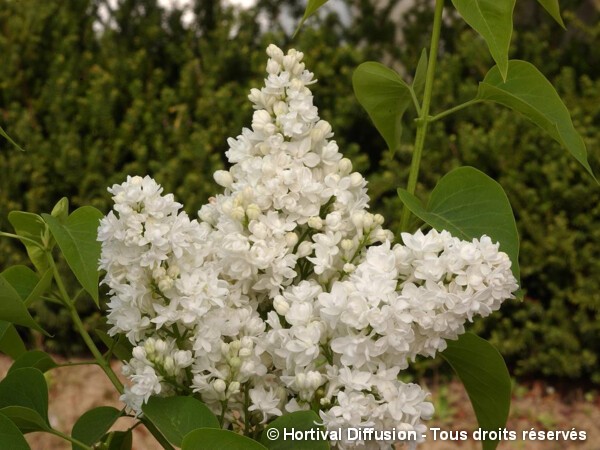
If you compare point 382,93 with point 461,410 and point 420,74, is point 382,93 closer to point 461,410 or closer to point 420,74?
point 420,74

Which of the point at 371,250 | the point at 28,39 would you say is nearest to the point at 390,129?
the point at 371,250

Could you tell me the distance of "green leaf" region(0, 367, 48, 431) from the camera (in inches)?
34.3

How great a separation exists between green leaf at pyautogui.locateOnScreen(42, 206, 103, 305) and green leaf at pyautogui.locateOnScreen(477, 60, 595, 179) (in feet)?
1.46

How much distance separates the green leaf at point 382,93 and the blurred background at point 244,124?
6.79ft

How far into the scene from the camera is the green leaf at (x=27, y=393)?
2.86 ft

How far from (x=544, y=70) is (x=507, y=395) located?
2.71 meters

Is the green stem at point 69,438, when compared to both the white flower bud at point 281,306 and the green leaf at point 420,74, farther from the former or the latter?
the green leaf at point 420,74

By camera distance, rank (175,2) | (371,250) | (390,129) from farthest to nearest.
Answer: (175,2), (390,129), (371,250)

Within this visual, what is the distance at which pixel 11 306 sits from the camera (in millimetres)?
820

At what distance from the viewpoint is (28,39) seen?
3393 mm

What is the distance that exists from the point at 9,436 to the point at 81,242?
0.21 meters

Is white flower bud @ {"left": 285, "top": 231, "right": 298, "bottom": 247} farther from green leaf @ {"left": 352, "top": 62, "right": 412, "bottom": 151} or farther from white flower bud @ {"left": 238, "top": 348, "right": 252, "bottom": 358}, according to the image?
green leaf @ {"left": 352, "top": 62, "right": 412, "bottom": 151}

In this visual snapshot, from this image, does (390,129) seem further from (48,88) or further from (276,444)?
(48,88)

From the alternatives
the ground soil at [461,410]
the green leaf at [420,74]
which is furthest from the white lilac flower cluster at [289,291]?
the ground soil at [461,410]
